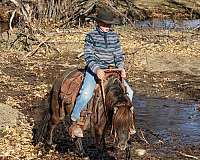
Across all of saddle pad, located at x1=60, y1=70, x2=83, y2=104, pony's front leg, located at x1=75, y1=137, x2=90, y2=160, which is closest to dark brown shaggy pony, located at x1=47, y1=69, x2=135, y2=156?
saddle pad, located at x1=60, y1=70, x2=83, y2=104

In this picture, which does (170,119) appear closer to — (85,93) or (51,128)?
(51,128)

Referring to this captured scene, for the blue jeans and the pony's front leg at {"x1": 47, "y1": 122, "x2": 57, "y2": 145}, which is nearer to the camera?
the blue jeans

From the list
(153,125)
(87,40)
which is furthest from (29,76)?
(87,40)

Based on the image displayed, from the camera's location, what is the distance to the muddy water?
788 cm

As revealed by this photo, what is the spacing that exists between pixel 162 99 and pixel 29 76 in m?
3.49

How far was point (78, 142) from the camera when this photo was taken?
663 centimetres

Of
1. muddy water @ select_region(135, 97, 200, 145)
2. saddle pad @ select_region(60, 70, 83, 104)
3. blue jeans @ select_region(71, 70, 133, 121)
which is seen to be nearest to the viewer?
blue jeans @ select_region(71, 70, 133, 121)

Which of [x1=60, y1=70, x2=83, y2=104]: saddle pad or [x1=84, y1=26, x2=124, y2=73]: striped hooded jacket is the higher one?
[x1=84, y1=26, x2=124, y2=73]: striped hooded jacket

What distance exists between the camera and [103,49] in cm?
613

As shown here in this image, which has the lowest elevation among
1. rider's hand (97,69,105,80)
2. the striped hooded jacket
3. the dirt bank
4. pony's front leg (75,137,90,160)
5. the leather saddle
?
the dirt bank

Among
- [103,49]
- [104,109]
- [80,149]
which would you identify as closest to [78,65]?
[80,149]

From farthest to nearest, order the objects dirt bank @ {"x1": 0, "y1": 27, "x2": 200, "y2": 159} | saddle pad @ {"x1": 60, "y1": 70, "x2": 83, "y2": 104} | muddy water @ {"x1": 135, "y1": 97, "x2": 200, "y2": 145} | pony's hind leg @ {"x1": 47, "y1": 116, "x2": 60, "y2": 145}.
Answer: muddy water @ {"x1": 135, "y1": 97, "x2": 200, "y2": 145} → dirt bank @ {"x1": 0, "y1": 27, "x2": 200, "y2": 159} → pony's hind leg @ {"x1": 47, "y1": 116, "x2": 60, "y2": 145} → saddle pad @ {"x1": 60, "y1": 70, "x2": 83, "y2": 104}

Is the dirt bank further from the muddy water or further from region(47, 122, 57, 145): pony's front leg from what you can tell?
the muddy water

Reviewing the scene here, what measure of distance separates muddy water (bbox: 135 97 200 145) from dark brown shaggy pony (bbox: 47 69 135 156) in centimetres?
163
